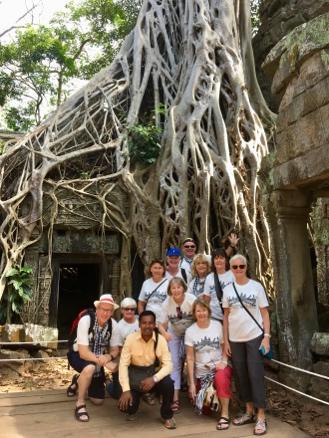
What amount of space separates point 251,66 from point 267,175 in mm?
4827

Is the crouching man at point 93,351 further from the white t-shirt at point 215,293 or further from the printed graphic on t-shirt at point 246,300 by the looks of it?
the printed graphic on t-shirt at point 246,300

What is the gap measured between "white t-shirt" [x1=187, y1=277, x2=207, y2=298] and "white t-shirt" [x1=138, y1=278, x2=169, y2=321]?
0.21 meters

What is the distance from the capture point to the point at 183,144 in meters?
6.54

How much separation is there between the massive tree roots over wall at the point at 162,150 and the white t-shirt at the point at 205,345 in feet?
8.93

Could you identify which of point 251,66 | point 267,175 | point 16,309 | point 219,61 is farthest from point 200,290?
point 251,66

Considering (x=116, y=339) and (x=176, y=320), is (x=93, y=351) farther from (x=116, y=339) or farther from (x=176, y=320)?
(x=176, y=320)

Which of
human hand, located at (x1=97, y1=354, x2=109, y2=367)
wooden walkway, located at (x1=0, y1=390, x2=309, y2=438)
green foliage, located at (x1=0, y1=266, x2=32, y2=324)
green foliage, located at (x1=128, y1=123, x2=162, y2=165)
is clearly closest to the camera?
wooden walkway, located at (x1=0, y1=390, x2=309, y2=438)

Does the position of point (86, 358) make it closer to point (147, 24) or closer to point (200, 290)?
point (200, 290)

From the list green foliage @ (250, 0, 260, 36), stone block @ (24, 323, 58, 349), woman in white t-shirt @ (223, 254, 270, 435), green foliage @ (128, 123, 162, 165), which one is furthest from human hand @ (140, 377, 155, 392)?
green foliage @ (250, 0, 260, 36)

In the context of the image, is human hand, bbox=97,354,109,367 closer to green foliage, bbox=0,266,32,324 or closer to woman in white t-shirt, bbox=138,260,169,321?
woman in white t-shirt, bbox=138,260,169,321

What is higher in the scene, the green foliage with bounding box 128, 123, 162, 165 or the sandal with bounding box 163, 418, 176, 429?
the green foliage with bounding box 128, 123, 162, 165

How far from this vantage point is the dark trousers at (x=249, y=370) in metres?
2.87

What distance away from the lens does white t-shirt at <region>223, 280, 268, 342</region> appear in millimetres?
2941

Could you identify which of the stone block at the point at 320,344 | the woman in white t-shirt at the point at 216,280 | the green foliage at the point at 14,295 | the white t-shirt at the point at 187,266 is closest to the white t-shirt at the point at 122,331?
the woman in white t-shirt at the point at 216,280
